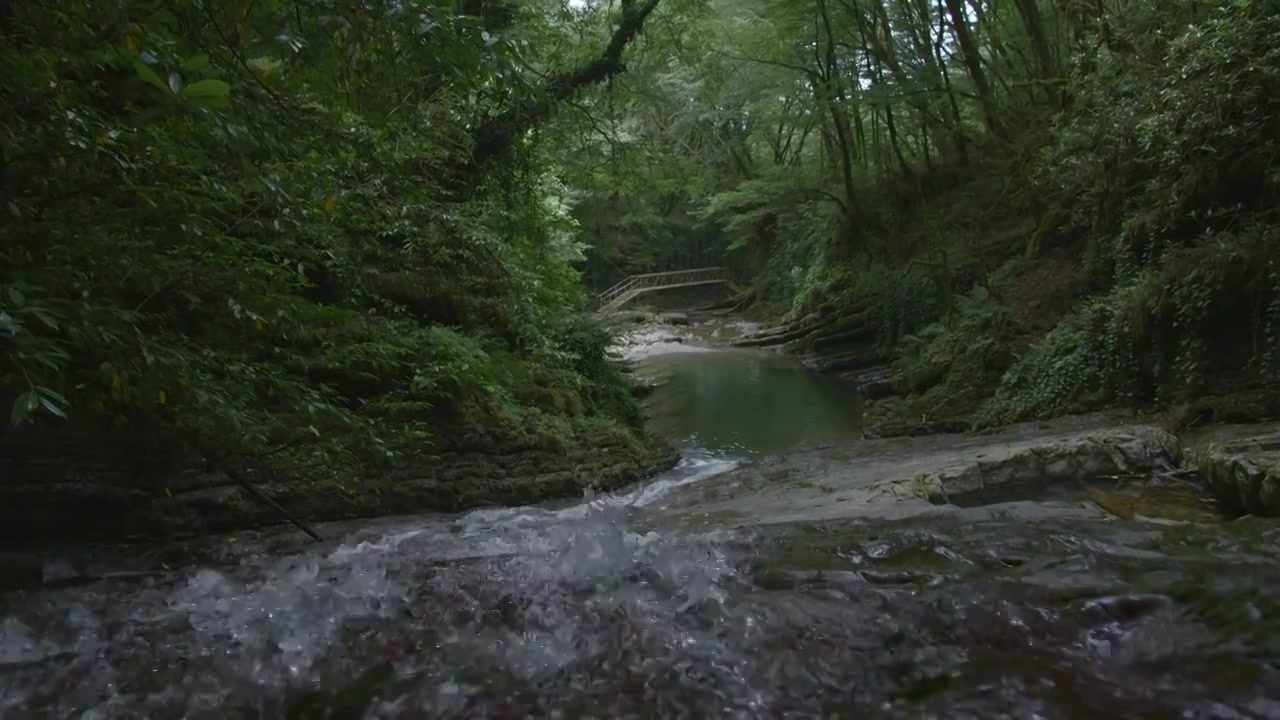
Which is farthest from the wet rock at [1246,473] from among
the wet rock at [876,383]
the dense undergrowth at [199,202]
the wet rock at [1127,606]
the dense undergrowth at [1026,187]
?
the wet rock at [876,383]

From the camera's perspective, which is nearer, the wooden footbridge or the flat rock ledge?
the flat rock ledge

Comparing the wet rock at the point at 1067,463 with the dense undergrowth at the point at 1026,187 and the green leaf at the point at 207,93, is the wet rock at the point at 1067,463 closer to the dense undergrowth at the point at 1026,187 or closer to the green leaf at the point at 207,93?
the dense undergrowth at the point at 1026,187

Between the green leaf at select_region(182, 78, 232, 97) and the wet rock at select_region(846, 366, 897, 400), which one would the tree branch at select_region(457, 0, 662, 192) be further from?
the wet rock at select_region(846, 366, 897, 400)

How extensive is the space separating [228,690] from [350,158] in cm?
315

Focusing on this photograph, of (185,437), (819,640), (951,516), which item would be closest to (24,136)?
(185,437)

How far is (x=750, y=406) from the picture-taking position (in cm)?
1681

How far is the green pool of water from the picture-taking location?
44.7 ft

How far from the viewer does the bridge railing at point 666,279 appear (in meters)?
38.2

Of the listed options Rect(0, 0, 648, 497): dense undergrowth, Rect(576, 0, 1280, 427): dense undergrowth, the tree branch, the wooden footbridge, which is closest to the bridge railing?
the wooden footbridge

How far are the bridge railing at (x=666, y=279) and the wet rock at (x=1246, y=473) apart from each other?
108 feet

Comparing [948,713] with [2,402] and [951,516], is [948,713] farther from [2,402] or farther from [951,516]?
[2,402]

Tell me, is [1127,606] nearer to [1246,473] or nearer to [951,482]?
[1246,473]

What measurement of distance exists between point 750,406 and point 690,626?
44.9ft

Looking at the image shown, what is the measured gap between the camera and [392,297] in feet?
28.0
